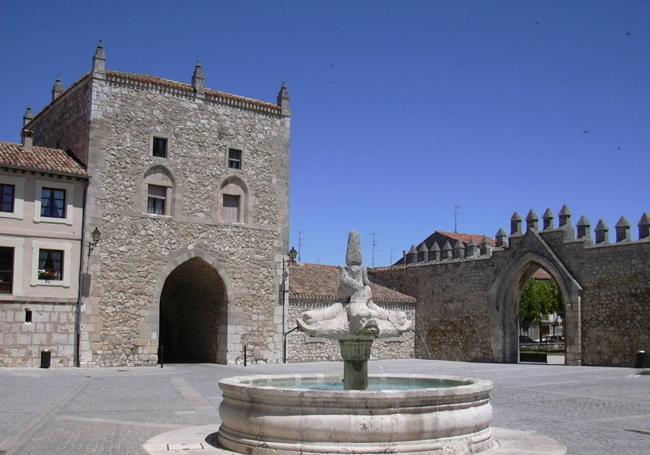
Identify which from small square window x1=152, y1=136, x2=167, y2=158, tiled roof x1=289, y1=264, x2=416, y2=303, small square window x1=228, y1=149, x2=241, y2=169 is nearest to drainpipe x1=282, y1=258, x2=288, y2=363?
tiled roof x1=289, y1=264, x2=416, y2=303

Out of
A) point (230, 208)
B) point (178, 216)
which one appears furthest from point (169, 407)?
point (230, 208)

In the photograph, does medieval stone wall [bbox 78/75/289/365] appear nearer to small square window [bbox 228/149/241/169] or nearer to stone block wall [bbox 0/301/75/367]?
small square window [bbox 228/149/241/169]

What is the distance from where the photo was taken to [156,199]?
1081 inches

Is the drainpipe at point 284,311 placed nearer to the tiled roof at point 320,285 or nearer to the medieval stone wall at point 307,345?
the medieval stone wall at point 307,345

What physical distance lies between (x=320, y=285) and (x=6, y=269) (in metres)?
13.7

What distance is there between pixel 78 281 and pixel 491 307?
17.4 m

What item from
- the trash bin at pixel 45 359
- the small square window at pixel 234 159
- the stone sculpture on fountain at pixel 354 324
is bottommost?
the trash bin at pixel 45 359

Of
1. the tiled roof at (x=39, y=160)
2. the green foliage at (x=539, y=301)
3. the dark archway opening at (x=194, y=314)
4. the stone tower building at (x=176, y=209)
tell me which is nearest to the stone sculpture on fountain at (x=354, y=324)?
the stone tower building at (x=176, y=209)

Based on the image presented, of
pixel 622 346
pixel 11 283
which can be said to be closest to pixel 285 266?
pixel 11 283

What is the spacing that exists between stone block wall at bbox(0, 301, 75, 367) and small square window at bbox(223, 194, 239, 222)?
7.14 m

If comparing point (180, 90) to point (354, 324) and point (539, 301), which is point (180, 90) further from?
point (539, 301)

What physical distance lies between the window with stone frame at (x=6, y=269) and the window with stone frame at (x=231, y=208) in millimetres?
8315

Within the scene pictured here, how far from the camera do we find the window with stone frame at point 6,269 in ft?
78.5

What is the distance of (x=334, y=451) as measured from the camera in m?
7.79
